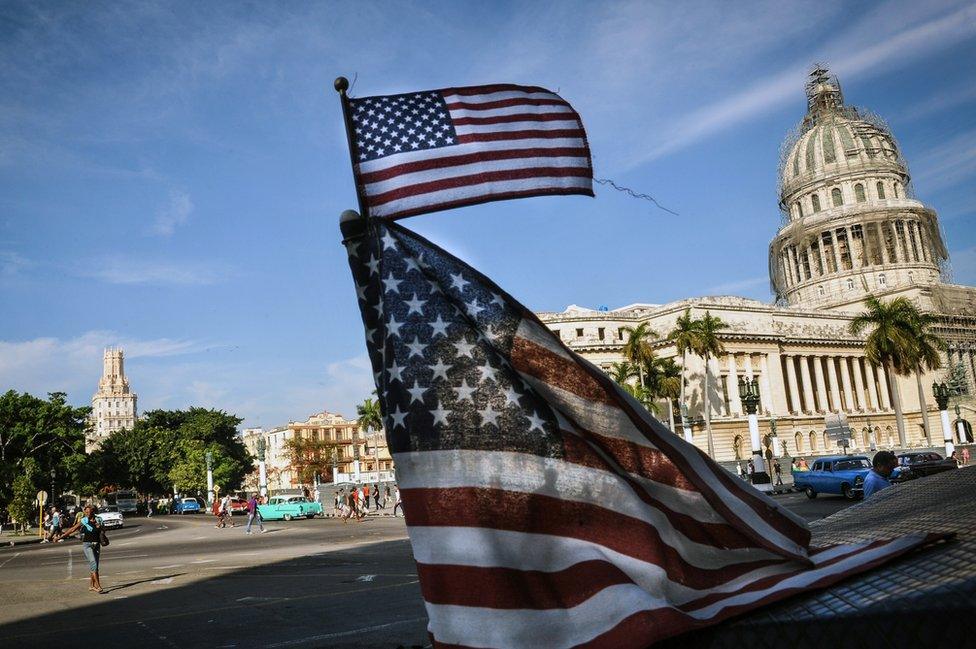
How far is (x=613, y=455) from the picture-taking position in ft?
9.32

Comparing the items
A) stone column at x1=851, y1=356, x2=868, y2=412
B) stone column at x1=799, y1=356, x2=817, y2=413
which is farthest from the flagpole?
stone column at x1=851, y1=356, x2=868, y2=412

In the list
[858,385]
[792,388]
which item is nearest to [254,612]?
[792,388]

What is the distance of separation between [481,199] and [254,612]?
28.7ft

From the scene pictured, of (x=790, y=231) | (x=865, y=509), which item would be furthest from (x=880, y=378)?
(x=865, y=509)

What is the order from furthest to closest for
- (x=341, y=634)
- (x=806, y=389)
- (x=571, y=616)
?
1. (x=806, y=389)
2. (x=341, y=634)
3. (x=571, y=616)

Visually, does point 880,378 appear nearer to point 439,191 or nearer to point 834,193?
point 834,193

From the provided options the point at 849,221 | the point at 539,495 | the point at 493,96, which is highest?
the point at 849,221

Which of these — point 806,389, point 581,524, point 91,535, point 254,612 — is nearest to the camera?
point 581,524

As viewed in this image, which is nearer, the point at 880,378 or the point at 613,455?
the point at 613,455

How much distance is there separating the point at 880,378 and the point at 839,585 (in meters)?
94.5

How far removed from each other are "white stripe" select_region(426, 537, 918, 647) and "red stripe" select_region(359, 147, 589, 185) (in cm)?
179

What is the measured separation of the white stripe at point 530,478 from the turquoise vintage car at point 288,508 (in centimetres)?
4456

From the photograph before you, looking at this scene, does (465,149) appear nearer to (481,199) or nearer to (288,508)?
(481,199)

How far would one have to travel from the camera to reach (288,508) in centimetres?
4522
